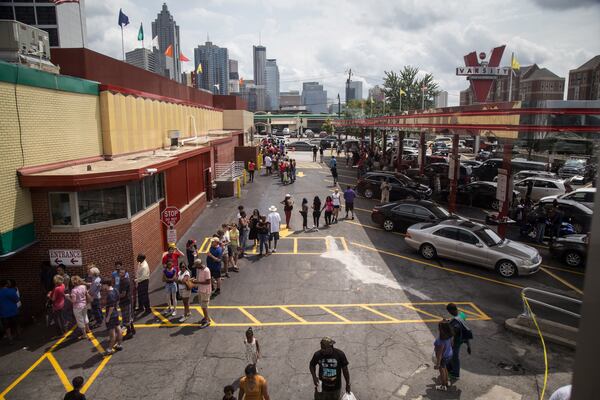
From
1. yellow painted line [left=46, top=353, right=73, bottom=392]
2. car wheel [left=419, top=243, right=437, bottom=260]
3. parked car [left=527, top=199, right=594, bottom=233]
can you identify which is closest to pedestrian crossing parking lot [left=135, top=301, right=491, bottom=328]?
yellow painted line [left=46, top=353, right=73, bottom=392]

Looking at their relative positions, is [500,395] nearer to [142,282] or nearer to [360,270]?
[360,270]

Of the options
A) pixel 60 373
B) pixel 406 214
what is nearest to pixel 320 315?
pixel 60 373

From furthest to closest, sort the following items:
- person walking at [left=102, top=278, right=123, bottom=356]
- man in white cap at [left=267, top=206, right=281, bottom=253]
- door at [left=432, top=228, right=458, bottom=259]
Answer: man in white cap at [left=267, top=206, right=281, bottom=253]
door at [left=432, top=228, right=458, bottom=259]
person walking at [left=102, top=278, right=123, bottom=356]

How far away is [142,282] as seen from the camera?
38.8 ft

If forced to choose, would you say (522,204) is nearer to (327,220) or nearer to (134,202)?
(327,220)

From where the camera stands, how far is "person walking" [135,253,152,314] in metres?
11.6

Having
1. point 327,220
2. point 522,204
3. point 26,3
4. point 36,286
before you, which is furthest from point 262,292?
point 26,3

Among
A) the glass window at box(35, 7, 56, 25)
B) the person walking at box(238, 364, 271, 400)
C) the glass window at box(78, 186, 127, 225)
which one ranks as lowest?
the person walking at box(238, 364, 271, 400)

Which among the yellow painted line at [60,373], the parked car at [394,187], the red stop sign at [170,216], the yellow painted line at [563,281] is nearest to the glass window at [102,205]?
the red stop sign at [170,216]

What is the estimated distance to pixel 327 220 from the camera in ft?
70.2

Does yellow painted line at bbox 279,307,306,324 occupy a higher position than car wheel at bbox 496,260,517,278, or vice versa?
car wheel at bbox 496,260,517,278

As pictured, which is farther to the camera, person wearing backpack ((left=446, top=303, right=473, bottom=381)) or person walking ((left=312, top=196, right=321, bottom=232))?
person walking ((left=312, top=196, right=321, bottom=232))

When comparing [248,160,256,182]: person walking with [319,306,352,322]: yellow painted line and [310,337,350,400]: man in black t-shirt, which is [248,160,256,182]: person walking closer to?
[319,306,352,322]: yellow painted line

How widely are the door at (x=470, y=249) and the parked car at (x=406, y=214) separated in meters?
3.13
